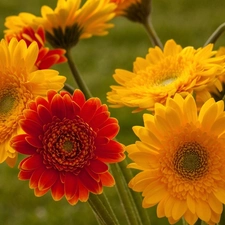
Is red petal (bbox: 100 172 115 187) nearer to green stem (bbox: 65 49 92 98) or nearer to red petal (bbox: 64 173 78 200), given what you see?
red petal (bbox: 64 173 78 200)

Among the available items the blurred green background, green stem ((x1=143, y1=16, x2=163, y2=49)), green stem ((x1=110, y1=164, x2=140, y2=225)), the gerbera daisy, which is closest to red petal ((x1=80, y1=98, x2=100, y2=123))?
the gerbera daisy

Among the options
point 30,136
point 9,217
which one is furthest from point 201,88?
point 9,217

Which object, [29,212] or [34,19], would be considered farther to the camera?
[29,212]

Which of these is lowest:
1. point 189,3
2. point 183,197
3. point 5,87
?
point 189,3

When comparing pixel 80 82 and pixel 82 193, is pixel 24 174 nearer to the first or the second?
pixel 82 193

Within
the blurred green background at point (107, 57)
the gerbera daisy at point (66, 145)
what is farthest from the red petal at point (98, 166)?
the blurred green background at point (107, 57)

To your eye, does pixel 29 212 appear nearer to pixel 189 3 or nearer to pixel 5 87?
pixel 5 87

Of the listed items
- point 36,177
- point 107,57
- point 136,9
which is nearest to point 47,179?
point 36,177
